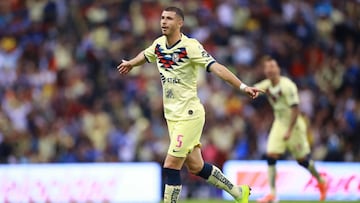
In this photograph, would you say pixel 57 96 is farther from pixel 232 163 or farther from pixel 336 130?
pixel 336 130

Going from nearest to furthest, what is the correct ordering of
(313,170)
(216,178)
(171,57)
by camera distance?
1. (171,57)
2. (216,178)
3. (313,170)

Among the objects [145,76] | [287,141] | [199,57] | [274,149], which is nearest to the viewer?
[199,57]

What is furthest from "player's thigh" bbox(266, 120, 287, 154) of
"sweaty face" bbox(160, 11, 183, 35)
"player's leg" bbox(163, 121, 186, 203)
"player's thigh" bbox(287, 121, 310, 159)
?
"sweaty face" bbox(160, 11, 183, 35)

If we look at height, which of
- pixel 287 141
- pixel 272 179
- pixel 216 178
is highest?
pixel 216 178

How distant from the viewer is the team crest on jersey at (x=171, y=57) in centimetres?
1252

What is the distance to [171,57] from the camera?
12570mm

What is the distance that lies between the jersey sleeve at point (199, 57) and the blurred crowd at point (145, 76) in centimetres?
1007

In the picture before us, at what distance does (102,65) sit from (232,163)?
5.28 metres

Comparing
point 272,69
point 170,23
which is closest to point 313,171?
point 272,69

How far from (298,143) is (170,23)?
627cm

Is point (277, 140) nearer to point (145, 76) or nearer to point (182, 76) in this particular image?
point (182, 76)

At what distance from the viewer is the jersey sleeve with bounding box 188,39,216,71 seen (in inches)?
488

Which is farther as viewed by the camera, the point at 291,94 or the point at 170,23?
the point at 291,94

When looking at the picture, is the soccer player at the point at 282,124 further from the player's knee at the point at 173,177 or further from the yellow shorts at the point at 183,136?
the player's knee at the point at 173,177
